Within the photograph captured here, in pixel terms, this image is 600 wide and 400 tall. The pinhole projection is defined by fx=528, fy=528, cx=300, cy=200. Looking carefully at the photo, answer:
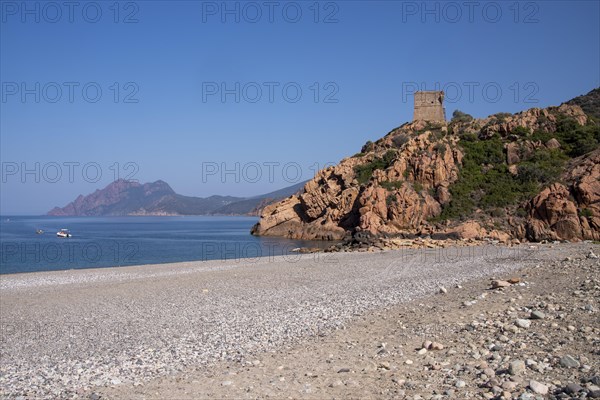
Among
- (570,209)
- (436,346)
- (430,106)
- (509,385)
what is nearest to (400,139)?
(430,106)

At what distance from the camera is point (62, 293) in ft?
56.5

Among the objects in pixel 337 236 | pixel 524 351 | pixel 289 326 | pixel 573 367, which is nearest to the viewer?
pixel 573 367

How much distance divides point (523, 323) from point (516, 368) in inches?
92.6

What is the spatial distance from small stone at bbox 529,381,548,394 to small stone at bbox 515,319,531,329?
274 cm

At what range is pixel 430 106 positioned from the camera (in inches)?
2822

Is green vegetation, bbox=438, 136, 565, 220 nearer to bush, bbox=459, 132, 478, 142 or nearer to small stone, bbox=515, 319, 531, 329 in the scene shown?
bush, bbox=459, 132, 478, 142

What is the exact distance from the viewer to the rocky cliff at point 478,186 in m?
33.9

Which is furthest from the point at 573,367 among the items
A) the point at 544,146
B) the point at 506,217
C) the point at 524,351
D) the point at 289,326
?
the point at 544,146

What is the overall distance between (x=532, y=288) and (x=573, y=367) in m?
6.03

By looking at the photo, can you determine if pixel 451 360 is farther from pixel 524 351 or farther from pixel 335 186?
pixel 335 186

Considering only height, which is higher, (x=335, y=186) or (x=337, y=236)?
(x=335, y=186)

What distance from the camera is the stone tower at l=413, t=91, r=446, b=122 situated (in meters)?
71.2

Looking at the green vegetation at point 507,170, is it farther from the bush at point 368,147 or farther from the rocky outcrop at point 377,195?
the bush at point 368,147

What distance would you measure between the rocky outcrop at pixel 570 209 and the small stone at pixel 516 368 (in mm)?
27264
